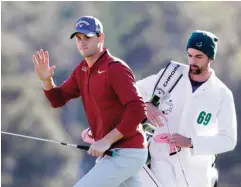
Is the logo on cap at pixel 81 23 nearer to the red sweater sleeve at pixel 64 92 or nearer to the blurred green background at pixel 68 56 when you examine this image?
the red sweater sleeve at pixel 64 92

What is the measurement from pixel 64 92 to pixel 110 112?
0.53 meters

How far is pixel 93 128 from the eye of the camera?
4910 mm

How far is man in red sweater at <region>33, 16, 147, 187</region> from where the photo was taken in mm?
4668

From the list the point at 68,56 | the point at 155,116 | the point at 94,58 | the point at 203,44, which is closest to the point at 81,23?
the point at 94,58

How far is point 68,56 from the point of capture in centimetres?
991

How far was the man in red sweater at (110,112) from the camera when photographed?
4.67m

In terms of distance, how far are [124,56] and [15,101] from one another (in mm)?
1310

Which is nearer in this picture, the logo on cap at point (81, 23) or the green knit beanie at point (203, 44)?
the logo on cap at point (81, 23)

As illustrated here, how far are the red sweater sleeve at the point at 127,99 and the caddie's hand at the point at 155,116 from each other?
86cm

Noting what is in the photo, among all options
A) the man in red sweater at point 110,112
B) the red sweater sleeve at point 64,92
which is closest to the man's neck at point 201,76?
the red sweater sleeve at point 64,92

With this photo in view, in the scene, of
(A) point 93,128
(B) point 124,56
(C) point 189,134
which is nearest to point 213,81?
(C) point 189,134

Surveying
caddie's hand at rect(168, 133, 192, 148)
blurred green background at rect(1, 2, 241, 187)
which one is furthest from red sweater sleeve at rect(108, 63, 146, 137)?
blurred green background at rect(1, 2, 241, 187)

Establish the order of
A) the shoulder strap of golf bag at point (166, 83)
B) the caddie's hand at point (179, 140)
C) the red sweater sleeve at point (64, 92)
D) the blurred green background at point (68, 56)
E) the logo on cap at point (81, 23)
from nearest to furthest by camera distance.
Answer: the logo on cap at point (81, 23) → the red sweater sleeve at point (64, 92) → the caddie's hand at point (179, 140) → the shoulder strap of golf bag at point (166, 83) → the blurred green background at point (68, 56)

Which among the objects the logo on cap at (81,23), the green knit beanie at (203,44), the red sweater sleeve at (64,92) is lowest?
the red sweater sleeve at (64,92)
